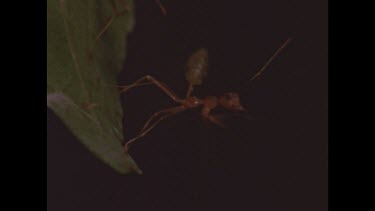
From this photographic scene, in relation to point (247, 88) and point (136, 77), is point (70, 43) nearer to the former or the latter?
point (136, 77)

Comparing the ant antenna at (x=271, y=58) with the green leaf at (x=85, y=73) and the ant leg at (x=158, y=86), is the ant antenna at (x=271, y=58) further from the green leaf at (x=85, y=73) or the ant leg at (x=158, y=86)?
the green leaf at (x=85, y=73)

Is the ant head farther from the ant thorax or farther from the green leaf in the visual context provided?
the green leaf

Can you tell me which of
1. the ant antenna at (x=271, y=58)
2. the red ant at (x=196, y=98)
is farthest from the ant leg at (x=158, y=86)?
the ant antenna at (x=271, y=58)

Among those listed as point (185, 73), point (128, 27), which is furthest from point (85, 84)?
point (185, 73)

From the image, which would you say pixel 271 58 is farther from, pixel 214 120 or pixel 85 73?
pixel 85 73

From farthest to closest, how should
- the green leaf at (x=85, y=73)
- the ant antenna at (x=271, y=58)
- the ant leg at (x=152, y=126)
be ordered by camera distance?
1. the ant antenna at (x=271, y=58)
2. the ant leg at (x=152, y=126)
3. the green leaf at (x=85, y=73)

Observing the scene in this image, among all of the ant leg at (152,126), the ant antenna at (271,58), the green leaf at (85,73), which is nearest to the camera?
the green leaf at (85,73)
